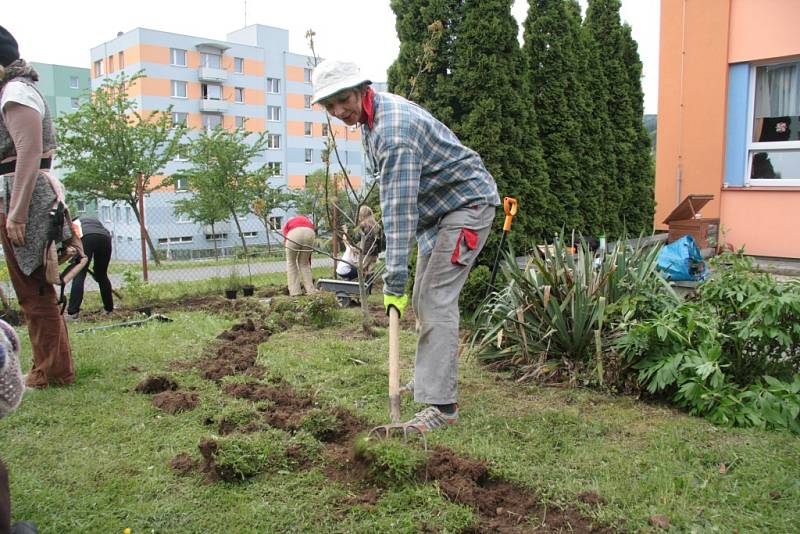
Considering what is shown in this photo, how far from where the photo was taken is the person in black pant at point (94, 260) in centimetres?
731

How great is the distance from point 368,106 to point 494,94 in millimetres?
3731

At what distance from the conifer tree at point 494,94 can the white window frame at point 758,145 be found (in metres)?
2.83

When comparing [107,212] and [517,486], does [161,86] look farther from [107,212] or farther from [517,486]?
[517,486]

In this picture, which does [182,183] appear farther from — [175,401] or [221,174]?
[175,401]

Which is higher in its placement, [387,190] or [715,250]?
[387,190]

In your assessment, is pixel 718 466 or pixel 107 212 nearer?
Result: pixel 718 466

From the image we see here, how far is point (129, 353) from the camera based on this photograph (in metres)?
5.28

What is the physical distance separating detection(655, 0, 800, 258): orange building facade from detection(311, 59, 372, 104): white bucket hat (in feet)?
19.4

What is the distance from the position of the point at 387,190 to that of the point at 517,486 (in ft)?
5.09

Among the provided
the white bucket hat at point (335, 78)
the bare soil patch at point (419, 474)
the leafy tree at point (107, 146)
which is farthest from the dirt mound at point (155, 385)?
the leafy tree at point (107, 146)

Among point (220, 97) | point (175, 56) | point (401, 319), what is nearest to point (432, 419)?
point (401, 319)

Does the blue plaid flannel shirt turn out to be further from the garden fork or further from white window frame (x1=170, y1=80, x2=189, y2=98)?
white window frame (x1=170, y1=80, x2=189, y2=98)

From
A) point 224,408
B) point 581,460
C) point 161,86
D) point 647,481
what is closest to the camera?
point 647,481

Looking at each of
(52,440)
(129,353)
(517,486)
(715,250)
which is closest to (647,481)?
(517,486)
